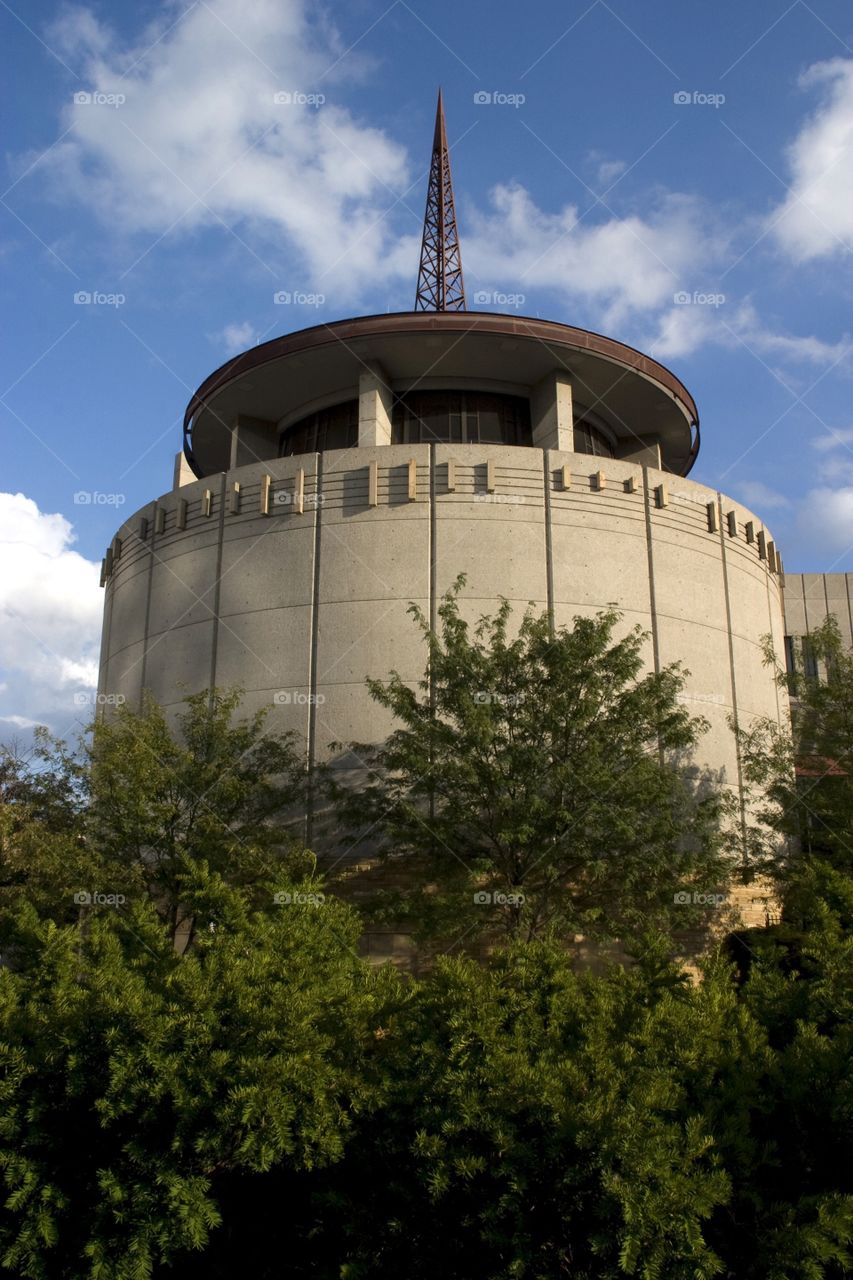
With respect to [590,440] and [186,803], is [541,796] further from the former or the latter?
[590,440]

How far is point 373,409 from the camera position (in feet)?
97.9

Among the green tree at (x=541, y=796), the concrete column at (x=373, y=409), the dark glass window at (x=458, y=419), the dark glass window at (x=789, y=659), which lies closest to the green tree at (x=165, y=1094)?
the green tree at (x=541, y=796)

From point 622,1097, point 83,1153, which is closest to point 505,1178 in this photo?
point 622,1097

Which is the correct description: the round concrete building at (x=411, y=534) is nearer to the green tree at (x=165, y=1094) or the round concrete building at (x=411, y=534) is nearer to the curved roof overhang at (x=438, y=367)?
the curved roof overhang at (x=438, y=367)

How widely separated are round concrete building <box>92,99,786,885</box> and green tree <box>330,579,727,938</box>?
4.33 m

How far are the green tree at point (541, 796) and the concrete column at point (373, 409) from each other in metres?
8.89

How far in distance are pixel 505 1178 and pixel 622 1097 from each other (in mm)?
1447

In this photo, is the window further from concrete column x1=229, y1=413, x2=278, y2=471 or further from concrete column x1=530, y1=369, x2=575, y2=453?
concrete column x1=229, y1=413, x2=278, y2=471

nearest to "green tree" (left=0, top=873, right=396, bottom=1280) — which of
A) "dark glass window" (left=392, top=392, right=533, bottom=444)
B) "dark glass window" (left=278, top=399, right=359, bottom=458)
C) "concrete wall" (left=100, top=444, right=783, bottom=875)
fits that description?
"concrete wall" (left=100, top=444, right=783, bottom=875)

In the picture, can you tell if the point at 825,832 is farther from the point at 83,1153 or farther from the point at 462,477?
the point at 83,1153

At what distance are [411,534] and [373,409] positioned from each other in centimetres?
478

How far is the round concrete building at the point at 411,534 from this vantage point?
26641 millimetres

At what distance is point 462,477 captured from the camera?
2753 centimetres

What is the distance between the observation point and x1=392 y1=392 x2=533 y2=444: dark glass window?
31.8m
